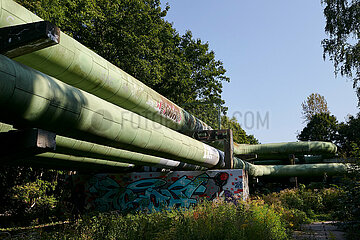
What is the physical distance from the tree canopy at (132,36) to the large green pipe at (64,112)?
32.2 feet

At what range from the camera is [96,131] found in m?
5.41

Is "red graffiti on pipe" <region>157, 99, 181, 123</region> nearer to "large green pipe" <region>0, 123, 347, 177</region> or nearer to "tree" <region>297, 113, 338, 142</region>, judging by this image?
"large green pipe" <region>0, 123, 347, 177</region>

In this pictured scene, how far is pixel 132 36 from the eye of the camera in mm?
20375

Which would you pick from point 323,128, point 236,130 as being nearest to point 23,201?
point 323,128

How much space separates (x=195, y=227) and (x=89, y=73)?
15.7 ft

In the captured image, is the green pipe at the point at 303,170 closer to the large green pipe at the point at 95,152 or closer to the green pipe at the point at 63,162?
the green pipe at the point at 63,162

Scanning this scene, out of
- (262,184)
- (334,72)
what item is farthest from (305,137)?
(334,72)

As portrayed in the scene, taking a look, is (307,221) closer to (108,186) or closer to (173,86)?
(108,186)

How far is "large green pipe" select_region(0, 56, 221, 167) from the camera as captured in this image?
3.91m

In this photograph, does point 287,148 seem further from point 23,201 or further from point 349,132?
point 23,201

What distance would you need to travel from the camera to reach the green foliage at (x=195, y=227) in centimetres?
748

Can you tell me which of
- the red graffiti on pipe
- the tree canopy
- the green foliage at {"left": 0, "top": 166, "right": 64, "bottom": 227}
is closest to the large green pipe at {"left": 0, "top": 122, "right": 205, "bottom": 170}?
the red graffiti on pipe

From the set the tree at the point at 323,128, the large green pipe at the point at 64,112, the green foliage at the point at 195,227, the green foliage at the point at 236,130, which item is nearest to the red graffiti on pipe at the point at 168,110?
the large green pipe at the point at 64,112

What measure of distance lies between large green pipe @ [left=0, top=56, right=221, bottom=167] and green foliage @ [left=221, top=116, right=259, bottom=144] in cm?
3745
